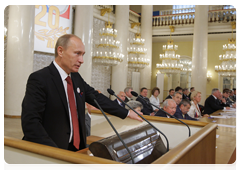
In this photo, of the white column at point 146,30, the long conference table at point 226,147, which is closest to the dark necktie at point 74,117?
the long conference table at point 226,147

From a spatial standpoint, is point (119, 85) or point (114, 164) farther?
point (119, 85)

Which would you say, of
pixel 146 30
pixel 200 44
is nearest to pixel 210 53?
pixel 200 44

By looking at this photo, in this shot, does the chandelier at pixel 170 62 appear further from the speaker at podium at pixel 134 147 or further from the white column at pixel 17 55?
the speaker at podium at pixel 134 147

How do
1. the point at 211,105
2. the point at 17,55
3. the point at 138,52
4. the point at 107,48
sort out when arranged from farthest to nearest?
1. the point at 138,52
2. the point at 107,48
3. the point at 211,105
4. the point at 17,55

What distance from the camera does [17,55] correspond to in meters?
7.16

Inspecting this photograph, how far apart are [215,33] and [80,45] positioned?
13594 millimetres

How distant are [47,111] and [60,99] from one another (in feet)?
0.40

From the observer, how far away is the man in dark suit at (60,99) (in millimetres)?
1555

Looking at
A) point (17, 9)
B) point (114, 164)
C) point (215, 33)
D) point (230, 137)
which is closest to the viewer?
point (114, 164)

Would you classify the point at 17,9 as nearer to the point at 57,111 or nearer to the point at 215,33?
the point at 57,111

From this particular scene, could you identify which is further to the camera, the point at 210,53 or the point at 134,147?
the point at 210,53

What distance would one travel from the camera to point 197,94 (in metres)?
6.59

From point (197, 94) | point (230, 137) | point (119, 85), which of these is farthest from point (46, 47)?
point (230, 137)

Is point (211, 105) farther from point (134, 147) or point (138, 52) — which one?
point (134, 147)
